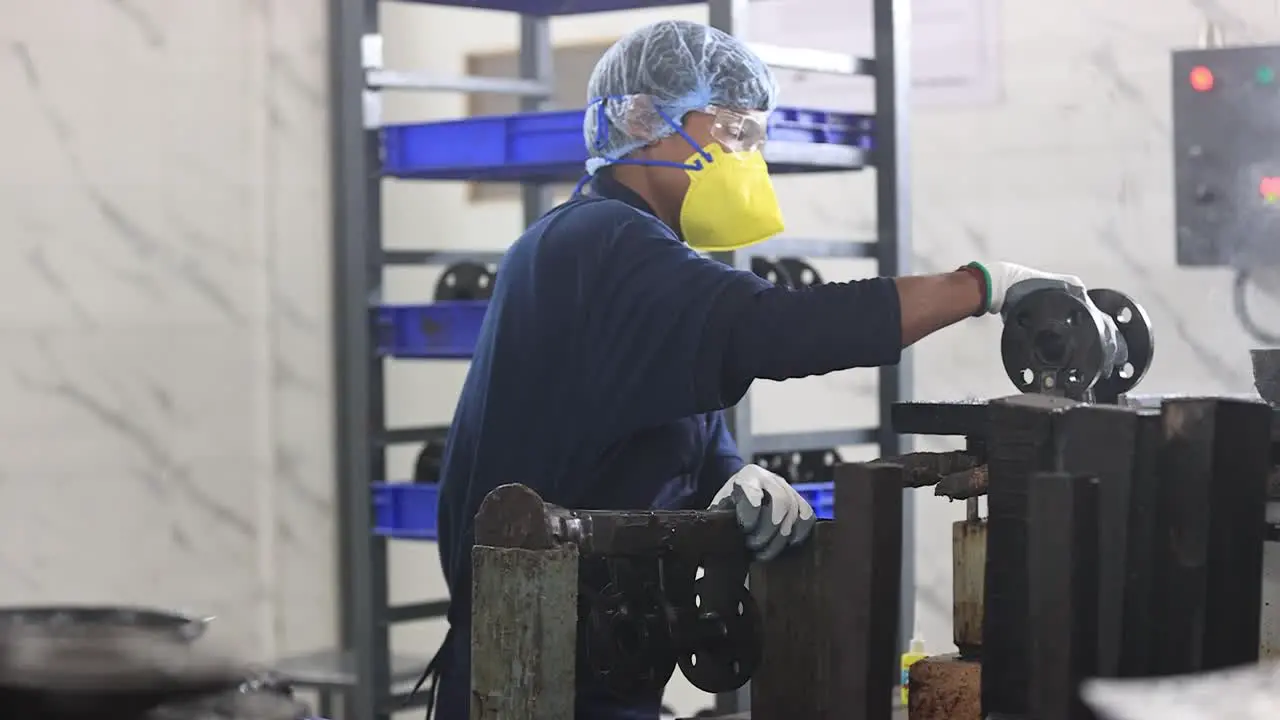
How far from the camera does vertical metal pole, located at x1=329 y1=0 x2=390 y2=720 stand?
11.7ft

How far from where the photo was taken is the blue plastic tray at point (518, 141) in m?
3.13

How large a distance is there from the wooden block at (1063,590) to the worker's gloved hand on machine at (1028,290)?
21.8 inches

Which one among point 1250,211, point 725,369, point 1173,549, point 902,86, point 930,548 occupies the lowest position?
point 930,548

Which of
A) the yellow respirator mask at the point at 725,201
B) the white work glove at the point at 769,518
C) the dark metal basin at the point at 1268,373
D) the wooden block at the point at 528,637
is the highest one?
the yellow respirator mask at the point at 725,201

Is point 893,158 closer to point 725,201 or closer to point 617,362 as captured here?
point 725,201

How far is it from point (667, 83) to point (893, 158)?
0.90m

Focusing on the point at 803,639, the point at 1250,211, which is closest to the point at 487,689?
the point at 803,639

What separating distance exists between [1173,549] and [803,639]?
348 millimetres

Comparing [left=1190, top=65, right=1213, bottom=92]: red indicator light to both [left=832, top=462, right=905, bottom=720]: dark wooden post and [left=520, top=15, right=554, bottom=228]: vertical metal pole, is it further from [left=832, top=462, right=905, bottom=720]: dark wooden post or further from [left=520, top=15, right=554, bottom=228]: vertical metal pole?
[left=832, top=462, right=905, bottom=720]: dark wooden post

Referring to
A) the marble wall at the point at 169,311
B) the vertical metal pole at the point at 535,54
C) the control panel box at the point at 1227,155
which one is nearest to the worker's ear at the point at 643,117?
the control panel box at the point at 1227,155

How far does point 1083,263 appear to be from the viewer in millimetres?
3605

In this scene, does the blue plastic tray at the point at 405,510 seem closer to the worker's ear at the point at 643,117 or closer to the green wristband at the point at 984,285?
the worker's ear at the point at 643,117

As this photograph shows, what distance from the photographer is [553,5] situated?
378cm

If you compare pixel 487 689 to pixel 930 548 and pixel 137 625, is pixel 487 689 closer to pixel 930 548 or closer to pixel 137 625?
pixel 137 625
